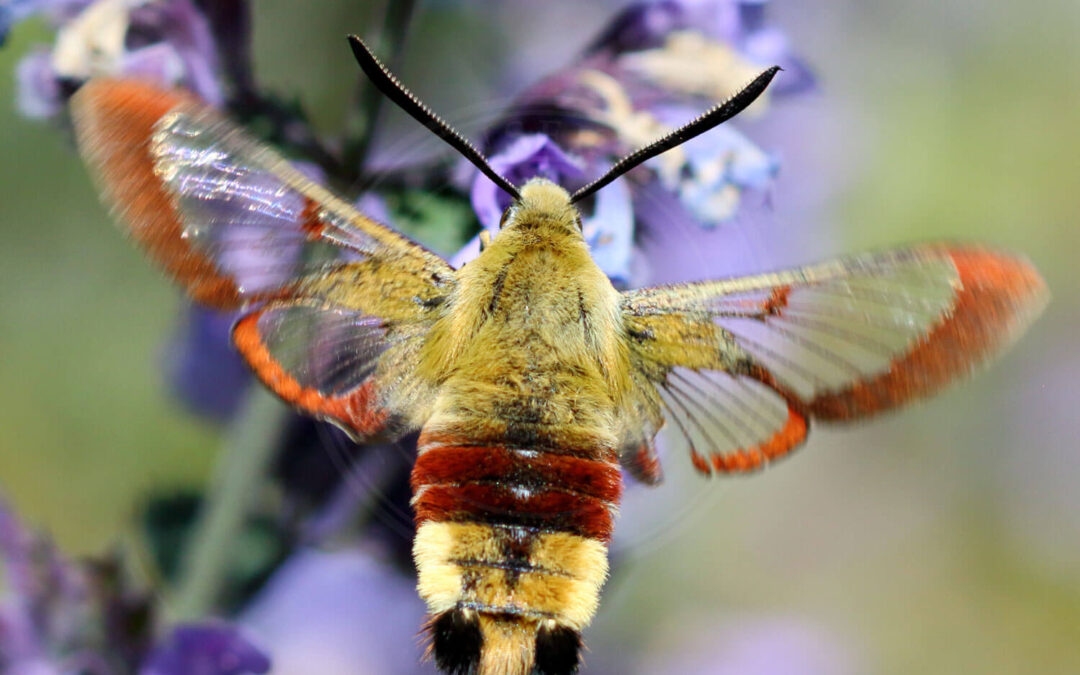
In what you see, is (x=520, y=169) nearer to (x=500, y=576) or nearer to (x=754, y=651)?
(x=500, y=576)

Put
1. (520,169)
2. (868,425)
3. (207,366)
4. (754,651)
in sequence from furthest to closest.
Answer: (868,425), (754,651), (207,366), (520,169)

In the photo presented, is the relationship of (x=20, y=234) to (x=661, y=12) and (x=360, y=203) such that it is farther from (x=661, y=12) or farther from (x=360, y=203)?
(x=661, y=12)

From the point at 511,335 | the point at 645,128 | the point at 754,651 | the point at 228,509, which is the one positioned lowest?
the point at 754,651

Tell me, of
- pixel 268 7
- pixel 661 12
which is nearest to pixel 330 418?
pixel 661 12

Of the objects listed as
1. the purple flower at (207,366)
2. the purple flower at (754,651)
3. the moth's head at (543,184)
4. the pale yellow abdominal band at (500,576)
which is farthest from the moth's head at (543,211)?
the purple flower at (754,651)

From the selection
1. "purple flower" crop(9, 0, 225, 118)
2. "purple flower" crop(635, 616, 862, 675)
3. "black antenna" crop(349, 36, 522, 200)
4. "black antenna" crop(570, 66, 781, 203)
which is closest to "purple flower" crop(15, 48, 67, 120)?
"purple flower" crop(9, 0, 225, 118)

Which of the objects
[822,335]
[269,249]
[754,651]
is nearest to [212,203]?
[269,249]
